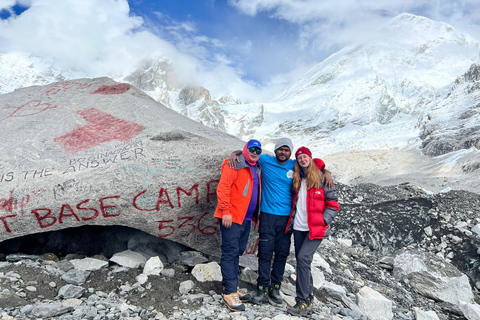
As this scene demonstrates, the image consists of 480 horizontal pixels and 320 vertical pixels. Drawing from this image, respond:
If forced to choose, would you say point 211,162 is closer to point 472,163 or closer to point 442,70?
point 472,163

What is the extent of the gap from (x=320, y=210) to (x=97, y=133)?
424 cm

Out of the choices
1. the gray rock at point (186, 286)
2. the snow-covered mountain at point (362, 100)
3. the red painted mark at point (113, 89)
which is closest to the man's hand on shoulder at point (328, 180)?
the gray rock at point (186, 286)

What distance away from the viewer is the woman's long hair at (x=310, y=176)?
4.36 metres

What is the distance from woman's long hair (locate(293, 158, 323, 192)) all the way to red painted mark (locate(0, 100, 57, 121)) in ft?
18.6

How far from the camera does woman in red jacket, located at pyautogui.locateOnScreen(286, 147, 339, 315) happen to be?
434cm

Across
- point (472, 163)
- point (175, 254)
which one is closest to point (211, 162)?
point (175, 254)

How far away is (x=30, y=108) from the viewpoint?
7.06 metres

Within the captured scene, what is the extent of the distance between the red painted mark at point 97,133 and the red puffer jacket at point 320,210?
3.32 meters

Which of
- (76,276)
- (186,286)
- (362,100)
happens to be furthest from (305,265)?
(362,100)

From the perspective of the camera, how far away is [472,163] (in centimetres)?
2686

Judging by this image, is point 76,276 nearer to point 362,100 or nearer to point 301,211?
point 301,211

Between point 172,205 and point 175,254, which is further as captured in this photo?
point 175,254

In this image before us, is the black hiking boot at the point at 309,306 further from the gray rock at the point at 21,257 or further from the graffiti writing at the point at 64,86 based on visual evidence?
the graffiti writing at the point at 64,86

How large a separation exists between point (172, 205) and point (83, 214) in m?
1.33
